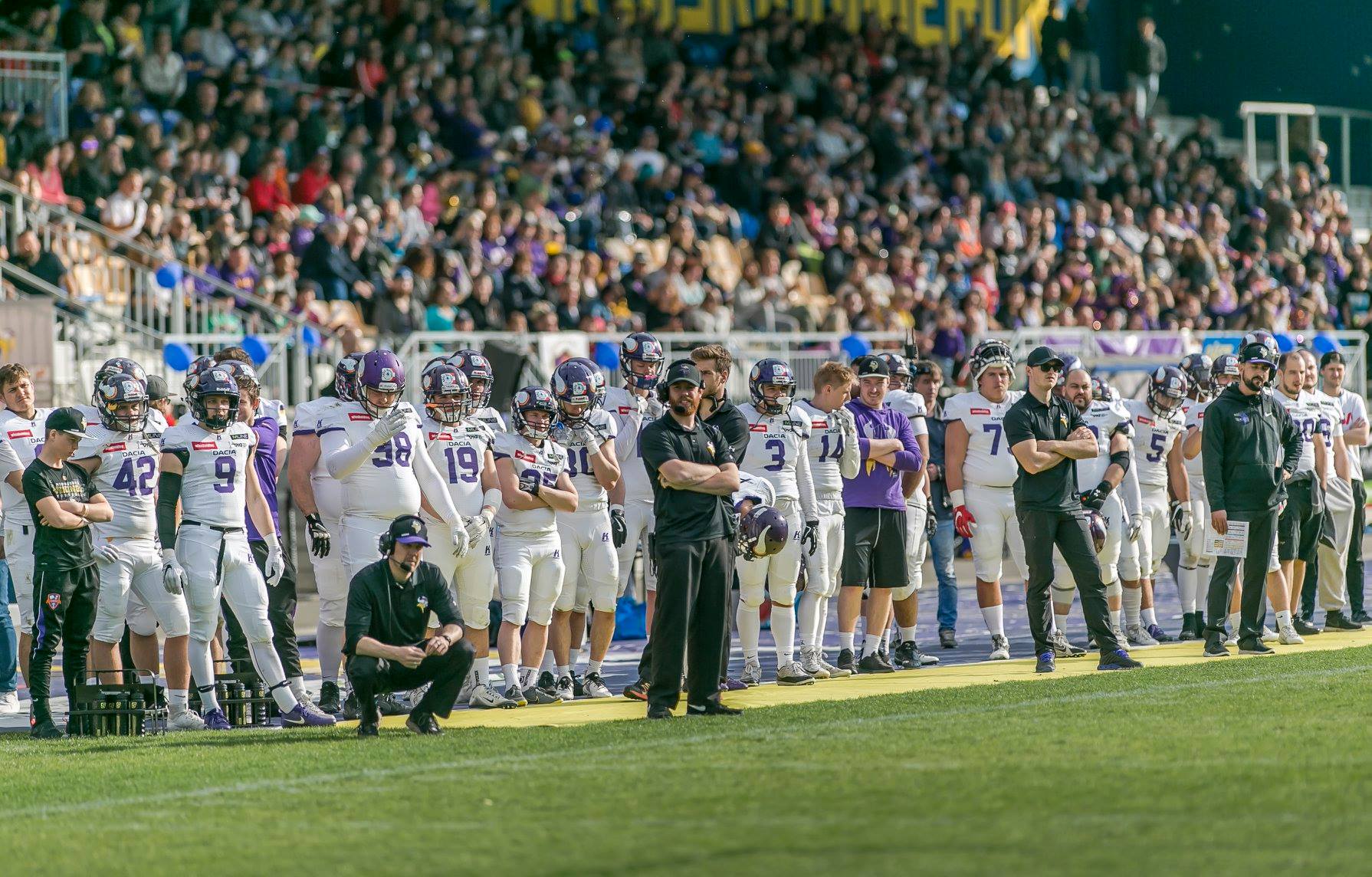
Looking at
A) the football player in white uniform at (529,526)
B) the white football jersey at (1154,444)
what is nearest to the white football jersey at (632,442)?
the football player in white uniform at (529,526)

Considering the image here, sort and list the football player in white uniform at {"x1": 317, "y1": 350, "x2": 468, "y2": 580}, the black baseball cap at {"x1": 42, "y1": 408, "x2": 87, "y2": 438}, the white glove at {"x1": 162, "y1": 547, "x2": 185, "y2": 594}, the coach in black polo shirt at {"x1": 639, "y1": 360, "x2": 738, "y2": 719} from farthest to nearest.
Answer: the football player in white uniform at {"x1": 317, "y1": 350, "x2": 468, "y2": 580} → the black baseball cap at {"x1": 42, "y1": 408, "x2": 87, "y2": 438} → the white glove at {"x1": 162, "y1": 547, "x2": 185, "y2": 594} → the coach in black polo shirt at {"x1": 639, "y1": 360, "x2": 738, "y2": 719}

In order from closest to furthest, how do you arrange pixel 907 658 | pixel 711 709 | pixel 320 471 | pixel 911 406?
pixel 711 709
pixel 320 471
pixel 907 658
pixel 911 406

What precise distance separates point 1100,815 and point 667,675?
131 inches

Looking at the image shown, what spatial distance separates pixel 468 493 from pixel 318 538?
3.18 feet

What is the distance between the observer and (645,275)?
21328 millimetres

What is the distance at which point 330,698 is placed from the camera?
35.3ft

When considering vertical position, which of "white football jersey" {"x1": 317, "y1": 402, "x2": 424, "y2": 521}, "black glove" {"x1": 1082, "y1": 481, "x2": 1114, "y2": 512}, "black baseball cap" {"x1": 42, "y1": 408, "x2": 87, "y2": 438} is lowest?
"black glove" {"x1": 1082, "y1": 481, "x2": 1114, "y2": 512}

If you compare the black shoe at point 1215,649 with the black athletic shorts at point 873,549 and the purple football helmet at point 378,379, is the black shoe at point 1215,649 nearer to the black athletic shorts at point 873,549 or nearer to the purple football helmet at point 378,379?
the black athletic shorts at point 873,549

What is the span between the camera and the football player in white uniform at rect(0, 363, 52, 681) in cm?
1100

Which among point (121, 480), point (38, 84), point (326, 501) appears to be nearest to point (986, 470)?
point (326, 501)

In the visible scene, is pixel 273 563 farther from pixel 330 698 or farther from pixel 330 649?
pixel 330 698

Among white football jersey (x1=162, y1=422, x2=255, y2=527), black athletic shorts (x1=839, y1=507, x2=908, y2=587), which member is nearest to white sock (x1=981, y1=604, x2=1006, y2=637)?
black athletic shorts (x1=839, y1=507, x2=908, y2=587)

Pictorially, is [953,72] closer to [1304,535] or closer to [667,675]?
[1304,535]

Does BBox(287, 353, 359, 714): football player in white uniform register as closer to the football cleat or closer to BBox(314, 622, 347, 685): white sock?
BBox(314, 622, 347, 685): white sock
